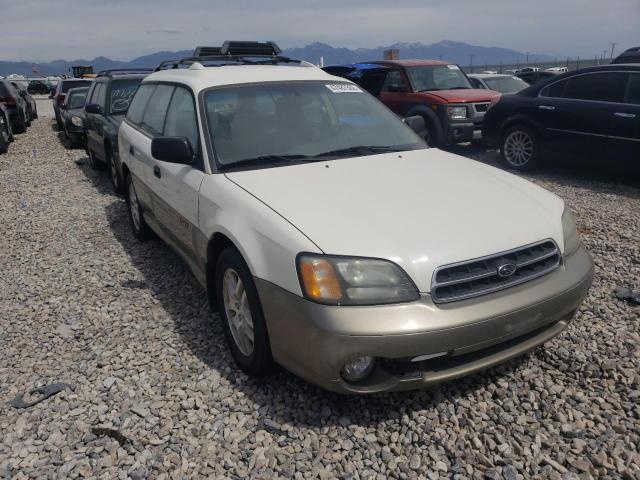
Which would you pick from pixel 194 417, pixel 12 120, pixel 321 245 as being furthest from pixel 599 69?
pixel 12 120

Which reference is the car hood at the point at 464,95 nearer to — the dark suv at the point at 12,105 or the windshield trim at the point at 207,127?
the windshield trim at the point at 207,127

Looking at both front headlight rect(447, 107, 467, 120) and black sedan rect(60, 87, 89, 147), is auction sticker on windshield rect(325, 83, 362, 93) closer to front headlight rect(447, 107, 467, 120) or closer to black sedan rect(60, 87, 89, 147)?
front headlight rect(447, 107, 467, 120)

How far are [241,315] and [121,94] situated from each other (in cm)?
691

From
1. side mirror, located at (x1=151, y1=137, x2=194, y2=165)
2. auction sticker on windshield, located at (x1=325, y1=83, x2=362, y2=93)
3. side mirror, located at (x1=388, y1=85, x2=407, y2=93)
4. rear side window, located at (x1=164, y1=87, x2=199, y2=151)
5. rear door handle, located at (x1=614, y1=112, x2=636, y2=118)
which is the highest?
auction sticker on windshield, located at (x1=325, y1=83, x2=362, y2=93)

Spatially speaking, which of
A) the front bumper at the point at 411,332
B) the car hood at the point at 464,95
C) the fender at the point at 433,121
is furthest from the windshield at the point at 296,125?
the car hood at the point at 464,95

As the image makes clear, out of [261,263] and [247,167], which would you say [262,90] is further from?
[261,263]

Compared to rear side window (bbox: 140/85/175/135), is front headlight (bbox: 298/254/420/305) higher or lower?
lower

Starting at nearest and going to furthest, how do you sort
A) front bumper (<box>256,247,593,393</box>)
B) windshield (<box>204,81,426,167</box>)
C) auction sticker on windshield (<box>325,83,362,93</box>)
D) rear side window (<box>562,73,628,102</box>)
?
front bumper (<box>256,247,593,393</box>) → windshield (<box>204,81,426,167</box>) → auction sticker on windshield (<box>325,83,362,93</box>) → rear side window (<box>562,73,628,102</box>)

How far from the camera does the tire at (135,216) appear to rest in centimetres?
542

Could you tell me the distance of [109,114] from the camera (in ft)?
27.7

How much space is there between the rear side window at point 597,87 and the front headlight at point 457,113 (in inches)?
80.5

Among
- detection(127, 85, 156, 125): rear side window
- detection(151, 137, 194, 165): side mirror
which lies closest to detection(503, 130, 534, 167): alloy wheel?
detection(127, 85, 156, 125): rear side window

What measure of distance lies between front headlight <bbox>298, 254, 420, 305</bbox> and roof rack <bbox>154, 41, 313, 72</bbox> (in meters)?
2.64

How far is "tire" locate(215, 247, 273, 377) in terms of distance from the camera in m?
2.77
